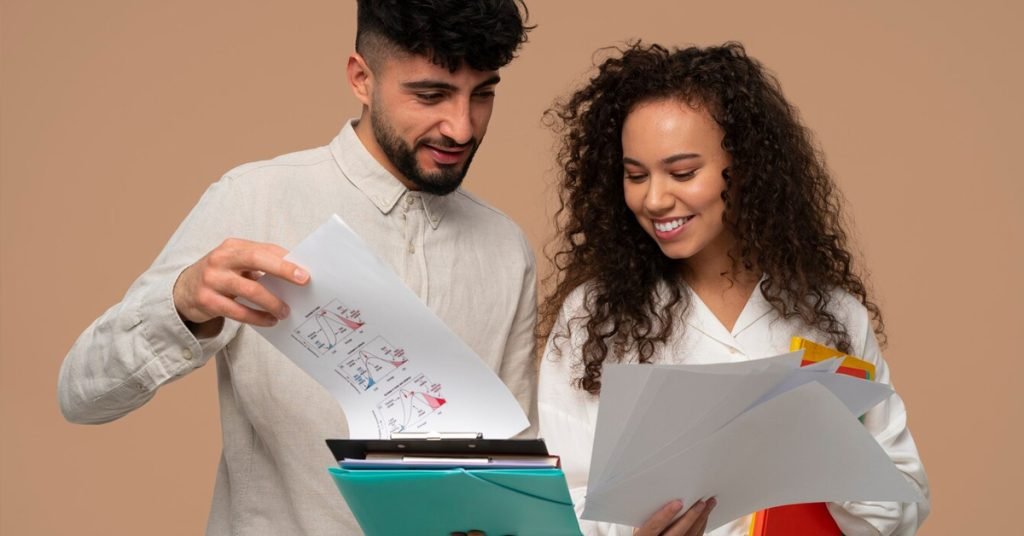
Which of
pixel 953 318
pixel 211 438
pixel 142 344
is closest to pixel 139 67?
pixel 211 438

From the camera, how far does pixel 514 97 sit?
4.59 m

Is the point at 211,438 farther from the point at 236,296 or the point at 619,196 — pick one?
the point at 236,296

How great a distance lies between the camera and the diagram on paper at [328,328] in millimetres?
2105

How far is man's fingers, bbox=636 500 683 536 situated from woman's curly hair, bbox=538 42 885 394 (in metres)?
0.46

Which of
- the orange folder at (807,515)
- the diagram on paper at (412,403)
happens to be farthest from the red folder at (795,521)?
the diagram on paper at (412,403)

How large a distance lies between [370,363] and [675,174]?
812 millimetres

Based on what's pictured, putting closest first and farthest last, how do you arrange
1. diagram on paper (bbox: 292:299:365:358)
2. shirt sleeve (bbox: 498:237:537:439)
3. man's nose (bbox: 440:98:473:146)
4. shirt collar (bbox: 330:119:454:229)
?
diagram on paper (bbox: 292:299:365:358)
man's nose (bbox: 440:98:473:146)
shirt collar (bbox: 330:119:454:229)
shirt sleeve (bbox: 498:237:537:439)

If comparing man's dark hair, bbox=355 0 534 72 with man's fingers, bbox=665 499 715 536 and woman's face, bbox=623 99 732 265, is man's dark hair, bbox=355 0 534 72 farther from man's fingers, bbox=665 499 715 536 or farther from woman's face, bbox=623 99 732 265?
man's fingers, bbox=665 499 715 536

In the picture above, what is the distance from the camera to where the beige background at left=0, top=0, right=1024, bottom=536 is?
4.37 meters

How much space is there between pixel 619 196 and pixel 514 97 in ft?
5.64

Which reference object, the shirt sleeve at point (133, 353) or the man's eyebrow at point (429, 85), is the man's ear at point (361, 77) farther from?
the shirt sleeve at point (133, 353)

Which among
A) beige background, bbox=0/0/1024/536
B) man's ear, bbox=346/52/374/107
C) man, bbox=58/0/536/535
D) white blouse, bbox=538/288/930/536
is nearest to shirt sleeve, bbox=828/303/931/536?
white blouse, bbox=538/288/930/536

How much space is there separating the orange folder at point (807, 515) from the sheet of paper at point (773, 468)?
0.26 meters

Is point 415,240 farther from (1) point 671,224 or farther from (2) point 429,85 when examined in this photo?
(1) point 671,224
